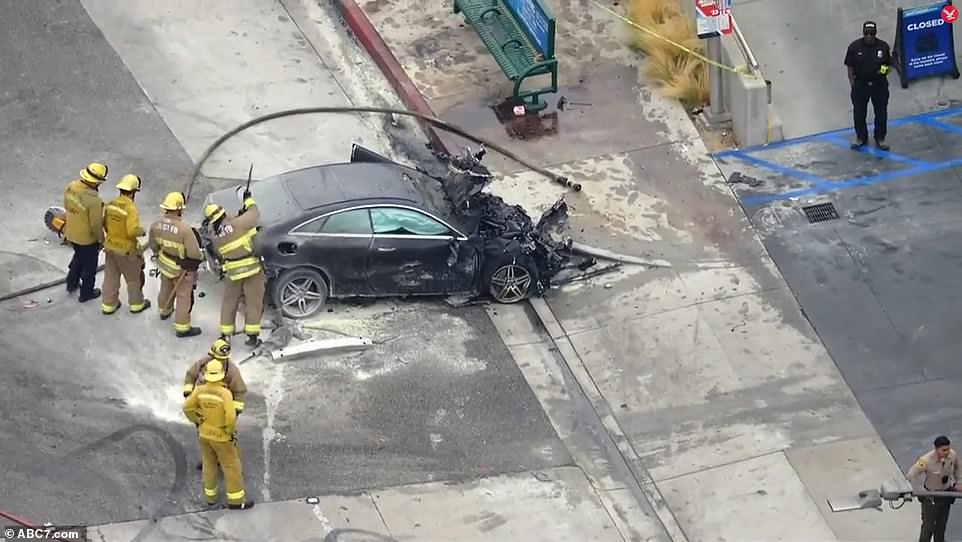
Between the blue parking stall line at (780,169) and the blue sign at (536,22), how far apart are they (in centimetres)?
243

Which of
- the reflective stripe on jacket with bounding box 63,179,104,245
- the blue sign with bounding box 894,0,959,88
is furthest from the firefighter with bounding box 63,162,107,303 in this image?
the blue sign with bounding box 894,0,959,88

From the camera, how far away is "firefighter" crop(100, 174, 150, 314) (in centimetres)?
1641

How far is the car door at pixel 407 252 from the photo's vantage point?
1703cm

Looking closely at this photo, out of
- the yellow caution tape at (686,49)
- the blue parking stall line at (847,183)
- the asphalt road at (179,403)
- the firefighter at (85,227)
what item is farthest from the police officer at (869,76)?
the firefighter at (85,227)

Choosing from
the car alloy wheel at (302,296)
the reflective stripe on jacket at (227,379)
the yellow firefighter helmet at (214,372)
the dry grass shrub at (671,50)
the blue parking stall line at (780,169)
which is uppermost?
the yellow firefighter helmet at (214,372)

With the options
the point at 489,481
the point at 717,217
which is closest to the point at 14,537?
the point at 489,481

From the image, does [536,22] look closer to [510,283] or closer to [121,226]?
[510,283]

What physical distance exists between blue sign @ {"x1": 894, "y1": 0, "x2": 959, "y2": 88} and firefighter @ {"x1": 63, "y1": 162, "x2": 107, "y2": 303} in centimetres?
934

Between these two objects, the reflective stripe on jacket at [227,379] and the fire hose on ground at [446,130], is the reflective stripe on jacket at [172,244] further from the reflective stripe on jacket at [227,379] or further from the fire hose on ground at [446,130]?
the fire hose on ground at [446,130]

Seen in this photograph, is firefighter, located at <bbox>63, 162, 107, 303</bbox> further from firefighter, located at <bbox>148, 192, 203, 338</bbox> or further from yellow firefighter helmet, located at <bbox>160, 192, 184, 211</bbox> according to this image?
yellow firefighter helmet, located at <bbox>160, 192, 184, 211</bbox>

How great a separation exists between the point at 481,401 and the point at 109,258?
3715 millimetres

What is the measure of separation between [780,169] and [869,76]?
1375 mm

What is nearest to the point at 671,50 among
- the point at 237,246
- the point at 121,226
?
the point at 237,246

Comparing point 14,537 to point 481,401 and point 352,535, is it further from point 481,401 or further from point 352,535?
point 481,401
